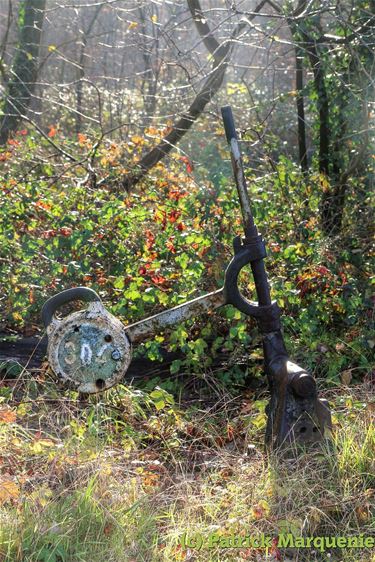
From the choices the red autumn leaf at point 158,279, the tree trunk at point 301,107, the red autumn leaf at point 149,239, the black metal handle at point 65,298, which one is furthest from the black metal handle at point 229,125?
the tree trunk at point 301,107

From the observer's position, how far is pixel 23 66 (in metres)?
9.96

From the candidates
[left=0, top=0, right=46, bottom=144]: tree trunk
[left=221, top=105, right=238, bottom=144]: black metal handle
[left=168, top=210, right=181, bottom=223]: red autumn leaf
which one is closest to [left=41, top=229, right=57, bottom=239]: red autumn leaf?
[left=168, top=210, right=181, bottom=223]: red autumn leaf

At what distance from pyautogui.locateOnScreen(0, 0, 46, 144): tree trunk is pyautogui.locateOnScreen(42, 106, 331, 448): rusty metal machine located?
5.50m

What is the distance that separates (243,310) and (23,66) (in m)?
6.31

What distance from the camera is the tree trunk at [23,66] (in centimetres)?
976

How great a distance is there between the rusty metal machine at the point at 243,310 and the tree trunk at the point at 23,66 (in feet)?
18.1

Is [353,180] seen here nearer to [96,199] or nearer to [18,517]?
[96,199]

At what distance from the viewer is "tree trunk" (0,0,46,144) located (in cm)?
976

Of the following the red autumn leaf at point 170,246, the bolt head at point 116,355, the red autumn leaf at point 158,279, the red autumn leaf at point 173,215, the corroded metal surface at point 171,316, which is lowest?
the bolt head at point 116,355

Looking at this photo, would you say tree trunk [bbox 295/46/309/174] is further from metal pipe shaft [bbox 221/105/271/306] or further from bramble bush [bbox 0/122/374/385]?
metal pipe shaft [bbox 221/105/271/306]

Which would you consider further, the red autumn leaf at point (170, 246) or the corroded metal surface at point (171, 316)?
the red autumn leaf at point (170, 246)

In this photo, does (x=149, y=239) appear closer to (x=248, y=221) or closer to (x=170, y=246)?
(x=170, y=246)

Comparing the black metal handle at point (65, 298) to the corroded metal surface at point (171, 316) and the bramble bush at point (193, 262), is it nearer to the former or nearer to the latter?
the corroded metal surface at point (171, 316)

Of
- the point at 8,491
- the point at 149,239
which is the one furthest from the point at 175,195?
the point at 8,491
